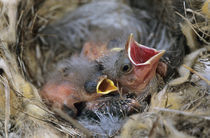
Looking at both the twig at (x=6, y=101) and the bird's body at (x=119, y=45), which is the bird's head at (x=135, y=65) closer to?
the bird's body at (x=119, y=45)

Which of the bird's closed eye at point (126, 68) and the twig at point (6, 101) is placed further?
the bird's closed eye at point (126, 68)

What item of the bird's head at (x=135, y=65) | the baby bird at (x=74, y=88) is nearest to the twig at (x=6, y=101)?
the baby bird at (x=74, y=88)

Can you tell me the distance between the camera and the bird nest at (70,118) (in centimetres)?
101

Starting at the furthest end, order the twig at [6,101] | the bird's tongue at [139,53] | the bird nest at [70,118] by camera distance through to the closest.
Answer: the bird's tongue at [139,53] < the twig at [6,101] < the bird nest at [70,118]

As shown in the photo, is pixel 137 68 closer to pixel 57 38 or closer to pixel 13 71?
pixel 13 71

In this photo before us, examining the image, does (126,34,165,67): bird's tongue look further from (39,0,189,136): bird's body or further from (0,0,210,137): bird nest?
(0,0,210,137): bird nest

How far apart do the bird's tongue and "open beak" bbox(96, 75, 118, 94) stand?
6.3 inches

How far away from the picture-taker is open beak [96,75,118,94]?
4.18 feet

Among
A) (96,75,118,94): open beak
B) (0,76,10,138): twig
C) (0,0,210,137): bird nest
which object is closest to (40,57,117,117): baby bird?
(96,75,118,94): open beak

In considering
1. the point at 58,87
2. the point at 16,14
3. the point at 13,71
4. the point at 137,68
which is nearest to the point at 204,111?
the point at 137,68

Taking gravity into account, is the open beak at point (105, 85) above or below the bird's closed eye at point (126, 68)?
below

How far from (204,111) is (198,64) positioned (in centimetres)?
29

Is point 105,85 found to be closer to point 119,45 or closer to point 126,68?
point 126,68

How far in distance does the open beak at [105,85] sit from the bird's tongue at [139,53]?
0.16m
